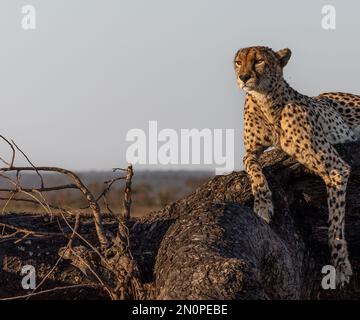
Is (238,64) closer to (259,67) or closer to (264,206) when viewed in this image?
(259,67)

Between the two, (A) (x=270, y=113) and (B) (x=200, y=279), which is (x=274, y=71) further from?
(B) (x=200, y=279)

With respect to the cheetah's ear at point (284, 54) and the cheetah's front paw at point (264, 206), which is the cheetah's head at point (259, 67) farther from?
the cheetah's front paw at point (264, 206)

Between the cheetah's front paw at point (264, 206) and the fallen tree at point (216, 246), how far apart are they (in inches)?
3.2

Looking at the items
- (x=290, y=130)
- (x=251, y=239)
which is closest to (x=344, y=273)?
(x=290, y=130)

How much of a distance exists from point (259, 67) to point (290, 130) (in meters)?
0.48

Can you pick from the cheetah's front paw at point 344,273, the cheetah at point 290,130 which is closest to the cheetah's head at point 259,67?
the cheetah at point 290,130

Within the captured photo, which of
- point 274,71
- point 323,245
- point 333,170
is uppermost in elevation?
point 274,71

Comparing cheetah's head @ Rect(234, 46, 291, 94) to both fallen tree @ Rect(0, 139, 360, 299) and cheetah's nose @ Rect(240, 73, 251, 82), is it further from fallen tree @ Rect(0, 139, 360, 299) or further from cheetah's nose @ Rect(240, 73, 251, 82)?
fallen tree @ Rect(0, 139, 360, 299)

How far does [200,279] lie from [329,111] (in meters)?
2.45

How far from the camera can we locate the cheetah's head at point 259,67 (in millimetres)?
7113

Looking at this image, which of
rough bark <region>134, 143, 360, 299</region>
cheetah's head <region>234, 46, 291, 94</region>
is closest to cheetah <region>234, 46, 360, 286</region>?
cheetah's head <region>234, 46, 291, 94</region>
